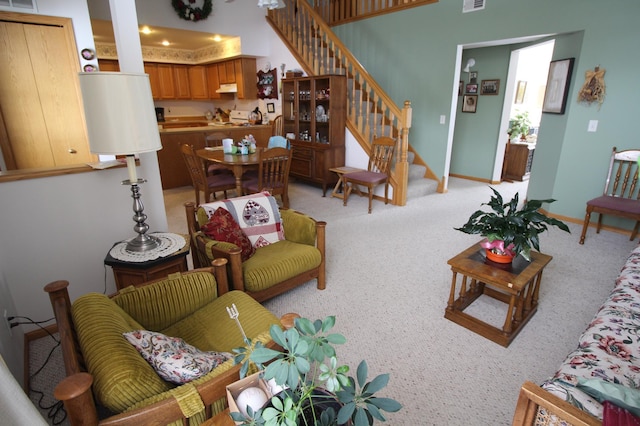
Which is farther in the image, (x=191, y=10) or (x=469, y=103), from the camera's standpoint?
(x=469, y=103)

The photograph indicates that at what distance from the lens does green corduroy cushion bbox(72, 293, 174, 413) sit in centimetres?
98

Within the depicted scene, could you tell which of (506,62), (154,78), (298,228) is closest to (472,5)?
(506,62)

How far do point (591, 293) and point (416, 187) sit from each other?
2.83 metres

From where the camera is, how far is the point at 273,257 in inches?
96.4

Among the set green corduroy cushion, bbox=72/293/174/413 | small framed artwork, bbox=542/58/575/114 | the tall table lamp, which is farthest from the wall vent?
green corduroy cushion, bbox=72/293/174/413

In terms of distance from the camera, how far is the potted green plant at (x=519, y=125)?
6105mm

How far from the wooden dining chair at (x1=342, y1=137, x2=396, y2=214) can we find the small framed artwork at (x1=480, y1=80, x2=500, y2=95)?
7.98 feet

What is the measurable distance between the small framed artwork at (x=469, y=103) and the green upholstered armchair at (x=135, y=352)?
5.77 metres

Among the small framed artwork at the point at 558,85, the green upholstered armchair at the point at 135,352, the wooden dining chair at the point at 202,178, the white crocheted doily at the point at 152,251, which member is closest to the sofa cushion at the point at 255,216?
the white crocheted doily at the point at 152,251

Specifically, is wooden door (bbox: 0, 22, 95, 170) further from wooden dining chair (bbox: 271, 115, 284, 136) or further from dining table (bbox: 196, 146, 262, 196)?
wooden dining chair (bbox: 271, 115, 284, 136)

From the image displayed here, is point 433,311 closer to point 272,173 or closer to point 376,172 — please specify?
point 272,173

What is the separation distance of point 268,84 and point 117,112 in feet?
17.8

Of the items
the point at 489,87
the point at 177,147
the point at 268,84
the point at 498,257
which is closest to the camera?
the point at 498,257

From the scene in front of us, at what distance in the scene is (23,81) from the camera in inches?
138
